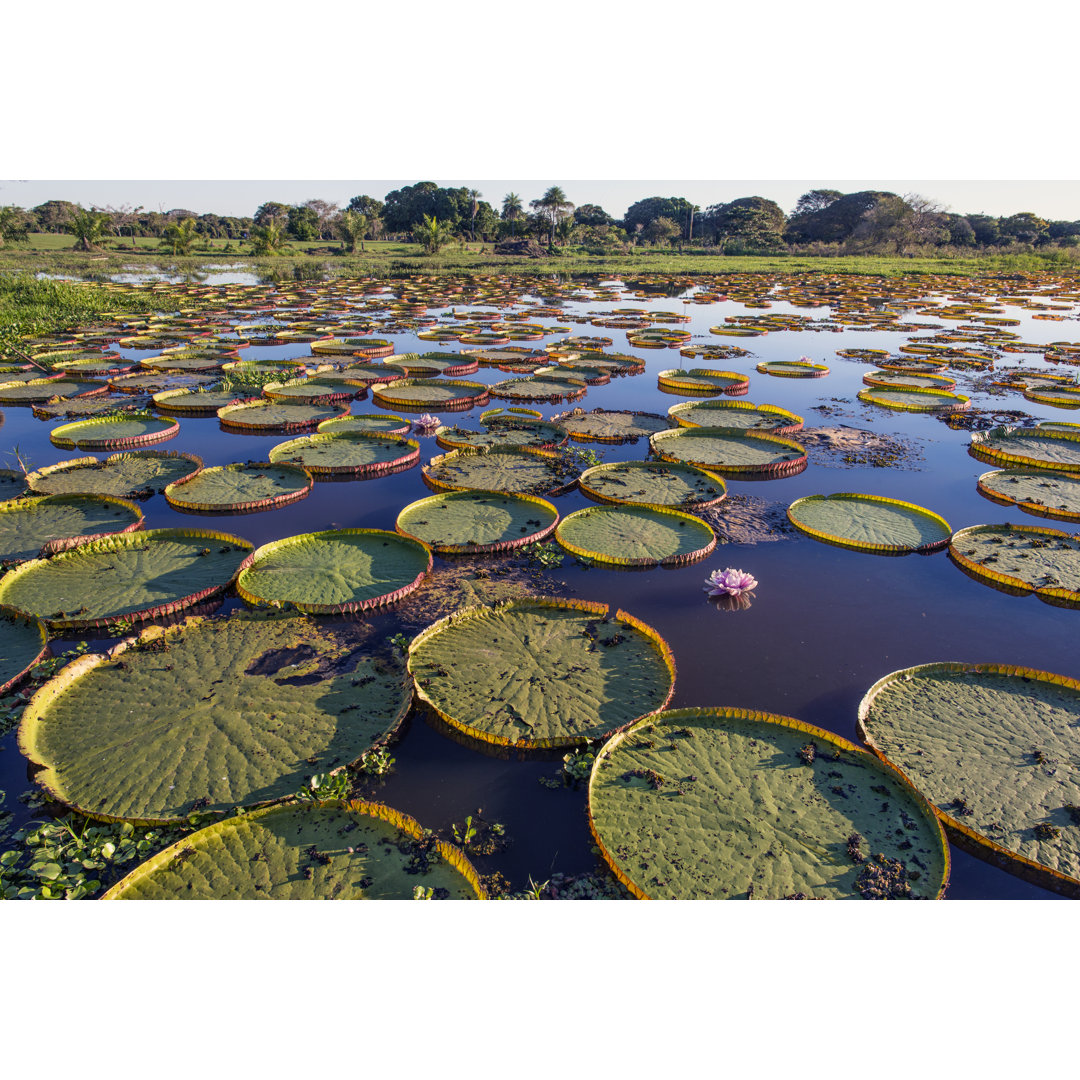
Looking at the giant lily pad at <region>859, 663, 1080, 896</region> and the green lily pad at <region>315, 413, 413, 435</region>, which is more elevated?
the green lily pad at <region>315, 413, 413, 435</region>

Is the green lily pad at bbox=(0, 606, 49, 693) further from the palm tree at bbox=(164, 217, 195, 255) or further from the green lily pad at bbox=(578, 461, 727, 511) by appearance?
the palm tree at bbox=(164, 217, 195, 255)

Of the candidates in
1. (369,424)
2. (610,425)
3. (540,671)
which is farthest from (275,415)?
(540,671)

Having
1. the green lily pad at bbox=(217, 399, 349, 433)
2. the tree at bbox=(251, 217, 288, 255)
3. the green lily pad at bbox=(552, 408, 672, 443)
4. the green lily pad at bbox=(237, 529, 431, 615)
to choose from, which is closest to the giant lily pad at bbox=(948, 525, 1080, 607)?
the green lily pad at bbox=(552, 408, 672, 443)

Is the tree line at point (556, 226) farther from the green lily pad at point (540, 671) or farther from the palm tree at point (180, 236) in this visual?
the green lily pad at point (540, 671)

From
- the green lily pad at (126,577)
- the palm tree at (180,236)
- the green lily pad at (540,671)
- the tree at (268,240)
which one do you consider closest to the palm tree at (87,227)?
the palm tree at (180,236)

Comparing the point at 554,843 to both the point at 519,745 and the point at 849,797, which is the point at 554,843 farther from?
the point at 849,797

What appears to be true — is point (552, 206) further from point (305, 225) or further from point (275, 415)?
point (275, 415)

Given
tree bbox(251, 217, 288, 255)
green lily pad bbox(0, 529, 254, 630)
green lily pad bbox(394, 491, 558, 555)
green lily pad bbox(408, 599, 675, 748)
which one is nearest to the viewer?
green lily pad bbox(408, 599, 675, 748)
